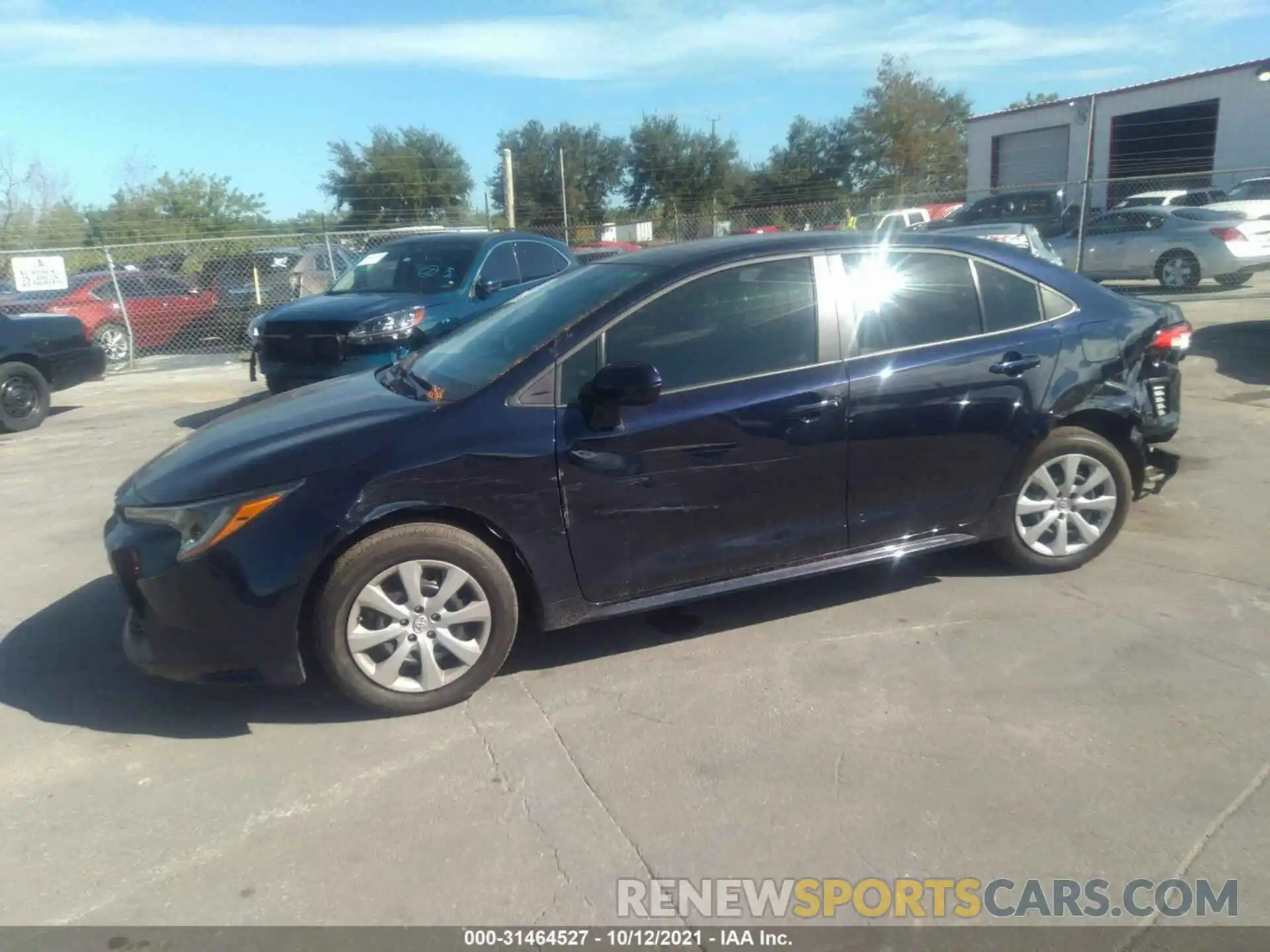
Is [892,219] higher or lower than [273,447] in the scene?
higher

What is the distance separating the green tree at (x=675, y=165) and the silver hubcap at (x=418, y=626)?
3825cm

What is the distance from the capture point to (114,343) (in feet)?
53.1

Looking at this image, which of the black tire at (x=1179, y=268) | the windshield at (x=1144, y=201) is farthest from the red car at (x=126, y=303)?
the windshield at (x=1144, y=201)

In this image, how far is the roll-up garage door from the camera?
36.9 metres

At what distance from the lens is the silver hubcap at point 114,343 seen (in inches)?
631

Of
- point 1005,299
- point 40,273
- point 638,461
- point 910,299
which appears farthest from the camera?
point 40,273

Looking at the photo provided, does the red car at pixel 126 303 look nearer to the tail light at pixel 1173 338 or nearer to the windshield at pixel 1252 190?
the tail light at pixel 1173 338

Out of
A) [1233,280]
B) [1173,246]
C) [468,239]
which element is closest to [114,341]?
[468,239]

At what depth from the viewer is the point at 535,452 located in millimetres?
4023

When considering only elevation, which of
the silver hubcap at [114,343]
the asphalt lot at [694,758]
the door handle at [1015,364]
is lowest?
the asphalt lot at [694,758]

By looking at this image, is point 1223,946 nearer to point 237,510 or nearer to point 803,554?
point 803,554

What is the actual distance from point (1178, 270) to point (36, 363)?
55.9 ft

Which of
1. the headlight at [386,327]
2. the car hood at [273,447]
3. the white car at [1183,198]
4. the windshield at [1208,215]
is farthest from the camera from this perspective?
the white car at [1183,198]

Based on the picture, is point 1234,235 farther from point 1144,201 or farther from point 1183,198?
point 1144,201
